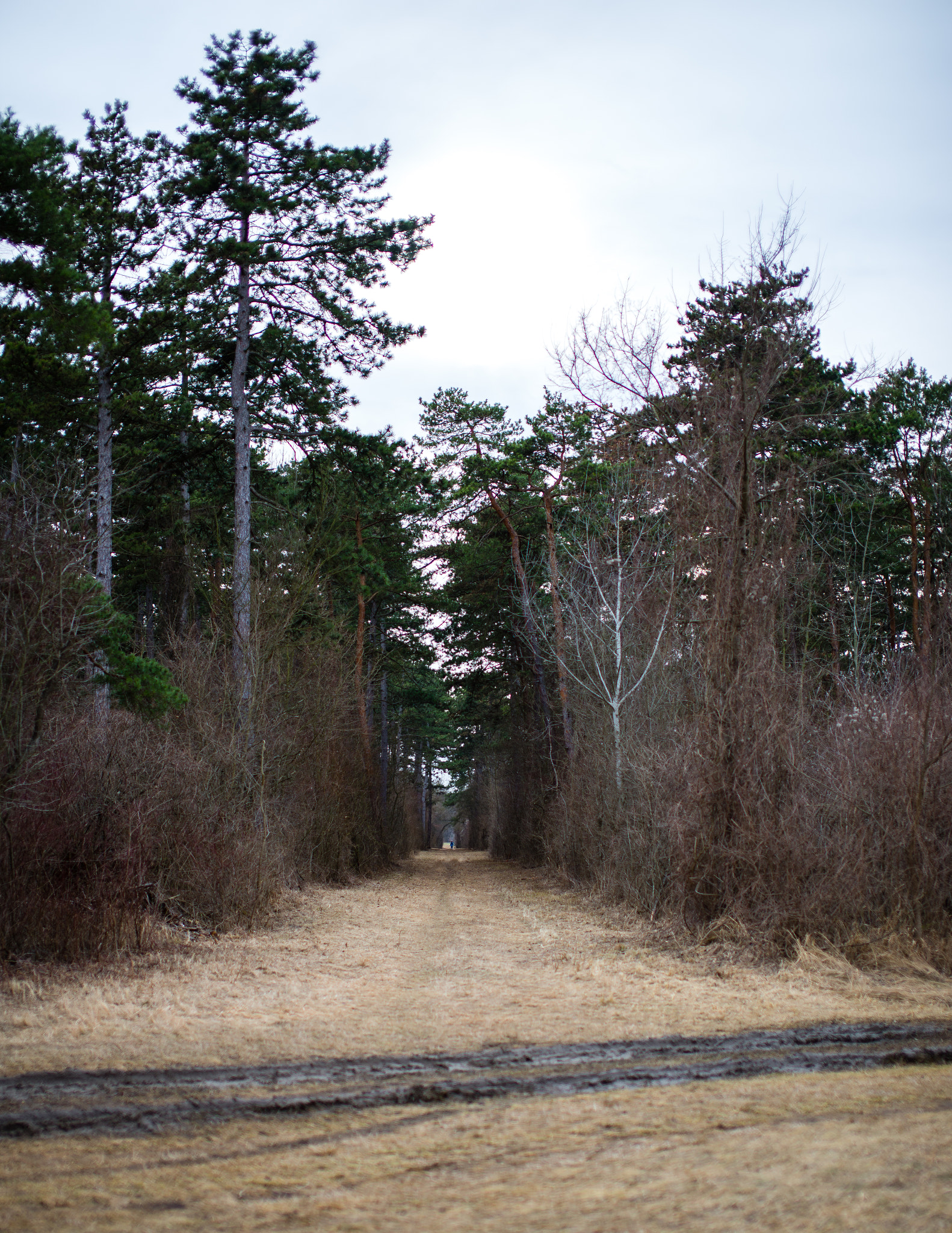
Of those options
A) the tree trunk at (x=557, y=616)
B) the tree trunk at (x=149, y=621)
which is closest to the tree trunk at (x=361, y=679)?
the tree trunk at (x=557, y=616)

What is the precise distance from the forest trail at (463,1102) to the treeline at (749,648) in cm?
129

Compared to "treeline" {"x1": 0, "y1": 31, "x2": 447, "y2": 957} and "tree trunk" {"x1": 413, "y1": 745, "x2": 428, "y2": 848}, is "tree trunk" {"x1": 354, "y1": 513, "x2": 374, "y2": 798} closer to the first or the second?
"treeline" {"x1": 0, "y1": 31, "x2": 447, "y2": 957}

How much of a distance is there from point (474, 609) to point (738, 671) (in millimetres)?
18815

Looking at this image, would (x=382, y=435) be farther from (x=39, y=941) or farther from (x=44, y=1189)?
(x=44, y=1189)

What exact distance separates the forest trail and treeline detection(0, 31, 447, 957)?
179cm

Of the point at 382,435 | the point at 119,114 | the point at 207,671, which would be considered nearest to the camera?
the point at 207,671

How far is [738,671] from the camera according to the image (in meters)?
10.1

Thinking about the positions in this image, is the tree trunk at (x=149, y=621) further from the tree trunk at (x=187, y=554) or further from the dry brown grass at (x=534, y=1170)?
the dry brown grass at (x=534, y=1170)

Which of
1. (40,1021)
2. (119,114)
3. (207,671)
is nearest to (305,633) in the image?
(207,671)

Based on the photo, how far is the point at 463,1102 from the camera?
15.2 feet

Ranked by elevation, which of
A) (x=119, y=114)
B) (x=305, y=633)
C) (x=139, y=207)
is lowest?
(x=305, y=633)

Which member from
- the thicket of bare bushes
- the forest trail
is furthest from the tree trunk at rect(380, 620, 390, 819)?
the forest trail

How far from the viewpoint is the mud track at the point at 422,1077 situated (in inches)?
175

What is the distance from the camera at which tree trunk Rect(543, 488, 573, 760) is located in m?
21.9
